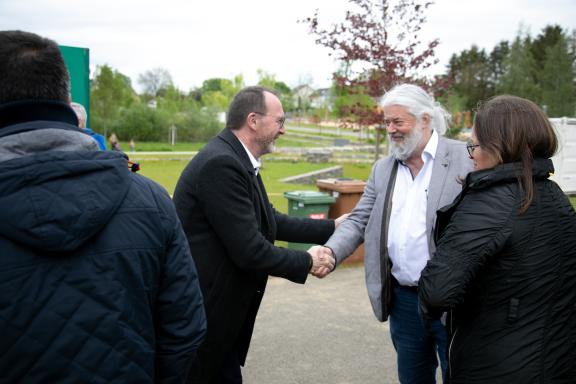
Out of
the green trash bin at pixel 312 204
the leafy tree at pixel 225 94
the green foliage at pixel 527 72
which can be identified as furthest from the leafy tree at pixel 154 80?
Answer: the green trash bin at pixel 312 204

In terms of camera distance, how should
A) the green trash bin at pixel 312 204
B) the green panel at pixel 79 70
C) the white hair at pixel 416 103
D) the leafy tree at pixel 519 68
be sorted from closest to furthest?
the white hair at pixel 416 103 → the green panel at pixel 79 70 → the green trash bin at pixel 312 204 → the leafy tree at pixel 519 68

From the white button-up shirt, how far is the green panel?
4.53 metres

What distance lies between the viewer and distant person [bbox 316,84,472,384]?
114 inches

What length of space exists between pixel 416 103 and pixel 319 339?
8.88 feet

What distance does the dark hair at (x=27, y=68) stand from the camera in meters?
1.45

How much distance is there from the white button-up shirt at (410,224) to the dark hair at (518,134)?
0.82m

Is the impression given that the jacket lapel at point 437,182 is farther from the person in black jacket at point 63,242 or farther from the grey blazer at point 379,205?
the person in black jacket at point 63,242

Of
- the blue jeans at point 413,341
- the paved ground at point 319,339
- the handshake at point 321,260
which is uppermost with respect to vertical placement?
the handshake at point 321,260

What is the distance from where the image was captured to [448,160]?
2.96m

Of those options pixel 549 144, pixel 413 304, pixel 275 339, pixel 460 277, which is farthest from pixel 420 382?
pixel 275 339

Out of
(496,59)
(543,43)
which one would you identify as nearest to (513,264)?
(543,43)

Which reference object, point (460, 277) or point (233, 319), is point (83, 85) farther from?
point (460, 277)

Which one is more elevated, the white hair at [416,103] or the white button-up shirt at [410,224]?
the white hair at [416,103]

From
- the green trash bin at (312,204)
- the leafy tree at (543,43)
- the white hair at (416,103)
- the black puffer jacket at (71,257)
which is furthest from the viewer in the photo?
the leafy tree at (543,43)
